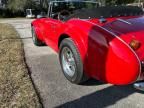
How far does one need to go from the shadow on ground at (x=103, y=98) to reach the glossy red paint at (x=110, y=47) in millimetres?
341

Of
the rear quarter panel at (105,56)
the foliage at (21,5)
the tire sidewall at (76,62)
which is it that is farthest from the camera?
the foliage at (21,5)

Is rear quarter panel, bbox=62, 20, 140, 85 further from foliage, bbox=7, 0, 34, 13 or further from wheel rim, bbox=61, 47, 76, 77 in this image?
foliage, bbox=7, 0, 34, 13

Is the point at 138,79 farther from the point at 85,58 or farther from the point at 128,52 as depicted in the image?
the point at 85,58

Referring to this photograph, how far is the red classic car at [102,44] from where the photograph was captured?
3.60 metres

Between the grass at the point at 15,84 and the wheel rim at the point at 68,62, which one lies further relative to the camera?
the wheel rim at the point at 68,62

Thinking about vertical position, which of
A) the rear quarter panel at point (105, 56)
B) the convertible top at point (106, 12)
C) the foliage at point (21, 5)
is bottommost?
the foliage at point (21, 5)

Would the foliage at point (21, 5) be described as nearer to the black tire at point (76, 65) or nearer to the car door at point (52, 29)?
the car door at point (52, 29)

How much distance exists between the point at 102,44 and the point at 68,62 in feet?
4.16

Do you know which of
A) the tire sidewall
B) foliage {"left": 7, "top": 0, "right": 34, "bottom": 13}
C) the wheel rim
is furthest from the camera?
foliage {"left": 7, "top": 0, "right": 34, "bottom": 13}

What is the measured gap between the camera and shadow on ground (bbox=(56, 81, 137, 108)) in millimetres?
3931

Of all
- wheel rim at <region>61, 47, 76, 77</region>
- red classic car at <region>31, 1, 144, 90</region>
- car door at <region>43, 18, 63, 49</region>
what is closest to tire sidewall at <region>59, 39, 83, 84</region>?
red classic car at <region>31, 1, 144, 90</region>

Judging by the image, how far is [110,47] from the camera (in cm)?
370

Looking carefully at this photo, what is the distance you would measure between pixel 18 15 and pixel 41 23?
33575mm

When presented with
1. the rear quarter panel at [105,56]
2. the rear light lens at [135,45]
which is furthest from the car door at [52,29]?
the rear light lens at [135,45]
